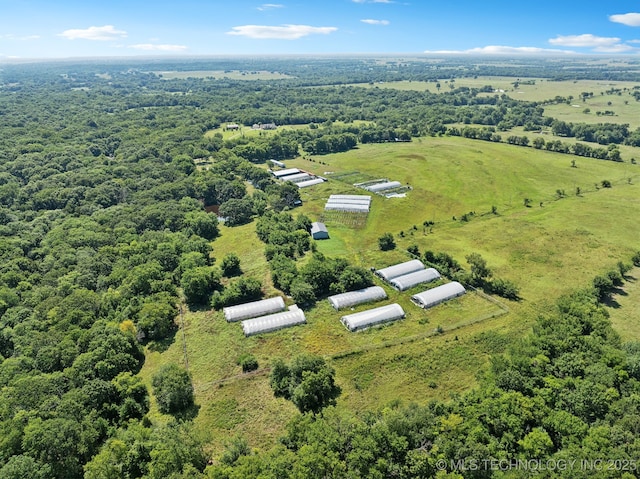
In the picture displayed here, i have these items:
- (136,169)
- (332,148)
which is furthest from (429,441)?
(332,148)

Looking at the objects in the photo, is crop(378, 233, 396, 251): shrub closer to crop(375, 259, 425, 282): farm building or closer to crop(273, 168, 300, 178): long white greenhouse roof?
crop(375, 259, 425, 282): farm building

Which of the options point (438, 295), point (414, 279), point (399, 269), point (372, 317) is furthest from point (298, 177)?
point (372, 317)

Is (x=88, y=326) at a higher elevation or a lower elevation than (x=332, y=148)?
→ lower

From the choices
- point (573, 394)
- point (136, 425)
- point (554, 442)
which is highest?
point (573, 394)

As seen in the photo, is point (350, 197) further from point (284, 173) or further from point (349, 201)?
point (284, 173)

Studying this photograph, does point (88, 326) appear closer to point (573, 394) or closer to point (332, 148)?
point (573, 394)

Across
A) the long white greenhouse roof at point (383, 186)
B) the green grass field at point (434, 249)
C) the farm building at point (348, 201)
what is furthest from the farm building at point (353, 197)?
the long white greenhouse roof at point (383, 186)

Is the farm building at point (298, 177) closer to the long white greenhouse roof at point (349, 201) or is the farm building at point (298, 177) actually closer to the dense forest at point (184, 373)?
the dense forest at point (184, 373)
